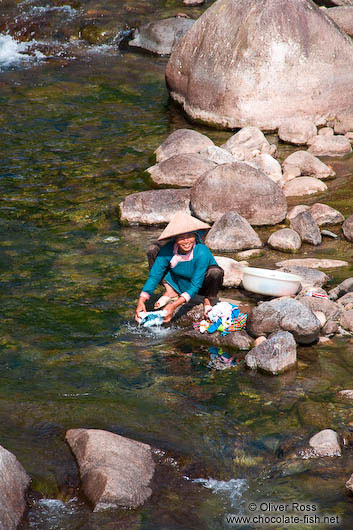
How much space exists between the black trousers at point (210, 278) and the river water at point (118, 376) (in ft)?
1.77

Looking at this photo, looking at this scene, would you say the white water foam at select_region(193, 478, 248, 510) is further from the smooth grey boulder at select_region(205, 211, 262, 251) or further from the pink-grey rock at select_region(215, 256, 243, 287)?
the smooth grey boulder at select_region(205, 211, 262, 251)

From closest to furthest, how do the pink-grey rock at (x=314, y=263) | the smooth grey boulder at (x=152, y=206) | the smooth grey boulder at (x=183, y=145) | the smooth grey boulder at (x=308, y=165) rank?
the pink-grey rock at (x=314, y=263) < the smooth grey boulder at (x=152, y=206) < the smooth grey boulder at (x=308, y=165) < the smooth grey boulder at (x=183, y=145)

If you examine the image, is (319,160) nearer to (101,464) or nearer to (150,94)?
(150,94)

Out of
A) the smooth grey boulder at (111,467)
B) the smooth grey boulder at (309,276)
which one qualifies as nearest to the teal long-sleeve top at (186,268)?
the smooth grey boulder at (309,276)

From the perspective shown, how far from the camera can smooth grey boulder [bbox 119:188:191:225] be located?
10500 millimetres

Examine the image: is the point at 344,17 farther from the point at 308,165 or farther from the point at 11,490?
the point at 11,490

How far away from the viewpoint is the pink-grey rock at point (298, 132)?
13.3m

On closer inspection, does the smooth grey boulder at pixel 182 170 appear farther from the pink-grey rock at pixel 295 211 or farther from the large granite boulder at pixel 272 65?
the large granite boulder at pixel 272 65

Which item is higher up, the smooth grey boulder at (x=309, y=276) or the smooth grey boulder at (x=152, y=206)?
the smooth grey boulder at (x=309, y=276)

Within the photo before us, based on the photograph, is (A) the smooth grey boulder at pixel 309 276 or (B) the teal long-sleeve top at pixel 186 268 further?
(A) the smooth grey boulder at pixel 309 276

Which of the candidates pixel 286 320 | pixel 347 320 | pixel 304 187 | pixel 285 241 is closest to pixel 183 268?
pixel 286 320

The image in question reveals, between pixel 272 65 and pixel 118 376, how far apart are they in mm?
8532

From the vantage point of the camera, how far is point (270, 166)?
39.1ft

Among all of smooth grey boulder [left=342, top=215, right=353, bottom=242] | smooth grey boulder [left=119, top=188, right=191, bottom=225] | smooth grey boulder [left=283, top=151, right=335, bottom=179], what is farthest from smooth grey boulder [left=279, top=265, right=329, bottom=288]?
smooth grey boulder [left=283, top=151, right=335, bottom=179]
